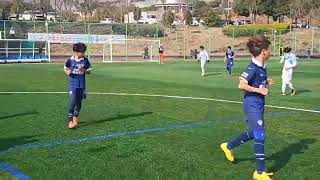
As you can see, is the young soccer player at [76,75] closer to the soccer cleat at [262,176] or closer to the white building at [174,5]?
the soccer cleat at [262,176]

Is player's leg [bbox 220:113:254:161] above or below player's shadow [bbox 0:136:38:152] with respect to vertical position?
above

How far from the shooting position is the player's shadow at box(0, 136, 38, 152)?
8.99 meters

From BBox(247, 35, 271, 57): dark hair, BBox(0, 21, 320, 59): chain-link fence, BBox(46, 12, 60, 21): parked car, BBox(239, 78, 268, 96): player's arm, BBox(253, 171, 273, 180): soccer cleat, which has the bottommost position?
BBox(253, 171, 273, 180): soccer cleat

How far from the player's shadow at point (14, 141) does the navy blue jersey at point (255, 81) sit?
434 centimetres

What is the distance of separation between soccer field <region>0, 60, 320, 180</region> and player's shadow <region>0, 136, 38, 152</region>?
0.06 feet

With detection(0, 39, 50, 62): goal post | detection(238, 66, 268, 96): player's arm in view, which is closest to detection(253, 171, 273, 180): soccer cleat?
detection(238, 66, 268, 96): player's arm

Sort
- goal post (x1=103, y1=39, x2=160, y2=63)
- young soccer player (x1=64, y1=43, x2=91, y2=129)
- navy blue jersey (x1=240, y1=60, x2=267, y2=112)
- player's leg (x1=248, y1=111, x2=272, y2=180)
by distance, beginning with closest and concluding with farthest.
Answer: player's leg (x1=248, y1=111, x2=272, y2=180) < navy blue jersey (x1=240, y1=60, x2=267, y2=112) < young soccer player (x1=64, y1=43, x2=91, y2=129) < goal post (x1=103, y1=39, x2=160, y2=63)

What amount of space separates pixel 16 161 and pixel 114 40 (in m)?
45.4

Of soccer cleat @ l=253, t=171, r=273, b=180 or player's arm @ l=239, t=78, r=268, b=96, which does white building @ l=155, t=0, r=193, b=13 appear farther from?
soccer cleat @ l=253, t=171, r=273, b=180

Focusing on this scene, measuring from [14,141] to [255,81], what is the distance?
4.76 metres

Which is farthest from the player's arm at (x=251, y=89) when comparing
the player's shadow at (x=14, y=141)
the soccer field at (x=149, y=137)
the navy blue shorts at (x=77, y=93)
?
the navy blue shorts at (x=77, y=93)

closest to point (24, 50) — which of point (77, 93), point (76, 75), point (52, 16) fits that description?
point (77, 93)

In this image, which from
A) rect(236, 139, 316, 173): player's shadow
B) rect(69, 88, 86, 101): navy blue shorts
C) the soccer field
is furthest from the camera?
rect(69, 88, 86, 101): navy blue shorts

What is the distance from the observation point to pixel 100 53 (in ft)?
187
